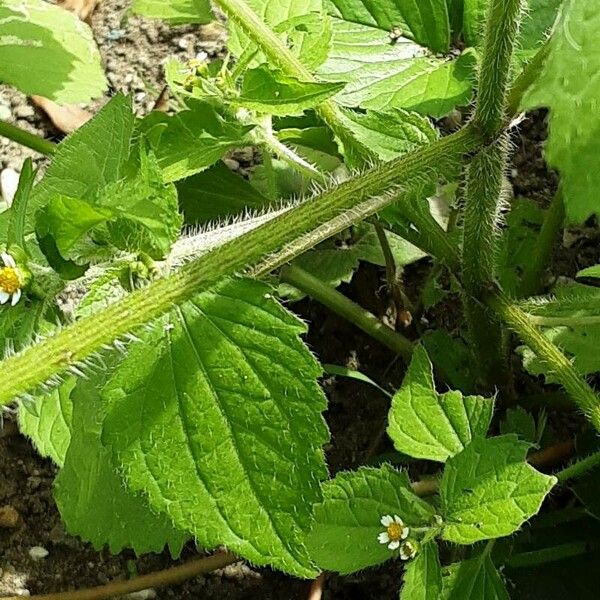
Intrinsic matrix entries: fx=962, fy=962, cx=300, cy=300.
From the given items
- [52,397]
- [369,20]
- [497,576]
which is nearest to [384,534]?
[497,576]

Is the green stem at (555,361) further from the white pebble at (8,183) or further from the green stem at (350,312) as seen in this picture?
the white pebble at (8,183)

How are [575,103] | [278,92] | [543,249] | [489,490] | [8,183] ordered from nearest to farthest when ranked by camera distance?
[575,103]
[278,92]
[489,490]
[543,249]
[8,183]

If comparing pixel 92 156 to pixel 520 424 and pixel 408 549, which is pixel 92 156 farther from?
pixel 520 424

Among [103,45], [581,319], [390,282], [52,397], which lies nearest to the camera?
[581,319]

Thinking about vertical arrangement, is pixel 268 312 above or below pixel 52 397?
above

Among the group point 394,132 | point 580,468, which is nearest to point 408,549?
point 580,468

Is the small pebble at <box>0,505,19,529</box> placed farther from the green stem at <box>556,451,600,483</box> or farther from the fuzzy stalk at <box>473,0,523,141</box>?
the fuzzy stalk at <box>473,0,523,141</box>

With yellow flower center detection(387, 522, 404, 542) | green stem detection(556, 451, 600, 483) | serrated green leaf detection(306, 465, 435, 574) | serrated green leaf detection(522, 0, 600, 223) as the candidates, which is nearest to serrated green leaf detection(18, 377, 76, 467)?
serrated green leaf detection(306, 465, 435, 574)

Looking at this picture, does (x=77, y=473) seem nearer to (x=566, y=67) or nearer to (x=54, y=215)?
(x=54, y=215)
